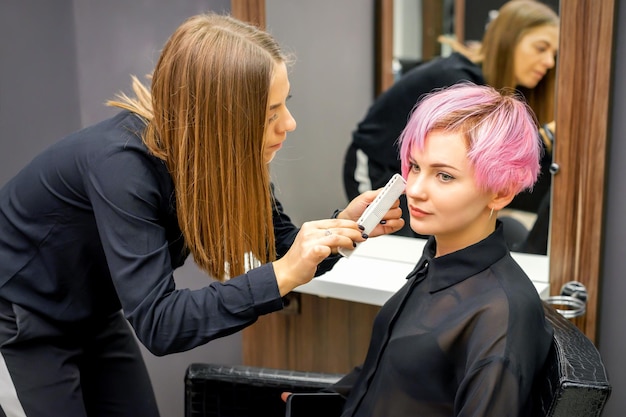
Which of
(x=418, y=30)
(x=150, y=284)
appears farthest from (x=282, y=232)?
(x=418, y=30)

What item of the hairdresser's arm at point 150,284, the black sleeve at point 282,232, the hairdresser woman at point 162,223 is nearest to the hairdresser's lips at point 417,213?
the hairdresser woman at point 162,223

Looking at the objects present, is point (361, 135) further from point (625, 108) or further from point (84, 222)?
point (84, 222)

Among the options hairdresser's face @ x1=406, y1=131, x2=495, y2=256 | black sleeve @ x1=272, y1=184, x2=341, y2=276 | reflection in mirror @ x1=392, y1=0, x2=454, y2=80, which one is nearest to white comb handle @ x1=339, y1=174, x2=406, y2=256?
hairdresser's face @ x1=406, y1=131, x2=495, y2=256

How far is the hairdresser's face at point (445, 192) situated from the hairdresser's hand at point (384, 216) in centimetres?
10

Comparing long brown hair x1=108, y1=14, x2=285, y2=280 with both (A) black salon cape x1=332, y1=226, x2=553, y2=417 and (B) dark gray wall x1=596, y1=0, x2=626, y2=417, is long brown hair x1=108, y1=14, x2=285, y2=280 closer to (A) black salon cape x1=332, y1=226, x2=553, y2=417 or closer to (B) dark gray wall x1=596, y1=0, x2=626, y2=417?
(A) black salon cape x1=332, y1=226, x2=553, y2=417

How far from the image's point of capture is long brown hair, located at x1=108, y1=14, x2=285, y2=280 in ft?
4.35

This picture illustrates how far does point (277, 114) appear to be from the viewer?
4.62ft

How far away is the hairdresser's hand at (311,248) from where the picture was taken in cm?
130

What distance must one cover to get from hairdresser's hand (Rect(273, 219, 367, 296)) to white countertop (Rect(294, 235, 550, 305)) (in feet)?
2.00

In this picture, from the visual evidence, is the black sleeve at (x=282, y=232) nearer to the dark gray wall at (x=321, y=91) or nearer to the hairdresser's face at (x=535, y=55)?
the dark gray wall at (x=321, y=91)

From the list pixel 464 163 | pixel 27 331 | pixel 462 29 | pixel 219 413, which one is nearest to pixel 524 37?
pixel 462 29

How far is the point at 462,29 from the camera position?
2.72 m

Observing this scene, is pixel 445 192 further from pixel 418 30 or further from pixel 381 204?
pixel 418 30

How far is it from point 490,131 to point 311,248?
365 millimetres
